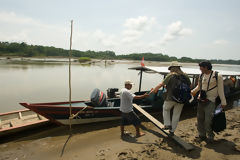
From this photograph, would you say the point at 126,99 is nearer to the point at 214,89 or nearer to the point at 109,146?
the point at 109,146

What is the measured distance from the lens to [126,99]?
168 inches

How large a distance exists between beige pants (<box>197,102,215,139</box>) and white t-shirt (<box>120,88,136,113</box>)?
70.5 inches

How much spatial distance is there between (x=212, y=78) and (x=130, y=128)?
3401mm

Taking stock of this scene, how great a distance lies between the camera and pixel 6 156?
3.97 m

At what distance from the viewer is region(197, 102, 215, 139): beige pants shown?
358 cm

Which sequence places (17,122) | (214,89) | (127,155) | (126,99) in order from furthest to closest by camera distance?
(17,122) < (126,99) < (127,155) < (214,89)

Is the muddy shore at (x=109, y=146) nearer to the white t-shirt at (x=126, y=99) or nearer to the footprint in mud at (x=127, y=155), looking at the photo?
the footprint in mud at (x=127, y=155)

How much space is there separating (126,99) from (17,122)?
156 inches

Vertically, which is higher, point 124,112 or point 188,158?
point 124,112

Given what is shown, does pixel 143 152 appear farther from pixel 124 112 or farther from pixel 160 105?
pixel 160 105

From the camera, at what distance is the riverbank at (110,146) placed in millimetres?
3531

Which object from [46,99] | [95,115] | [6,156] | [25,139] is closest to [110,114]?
[95,115]

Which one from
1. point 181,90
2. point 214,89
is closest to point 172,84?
point 181,90

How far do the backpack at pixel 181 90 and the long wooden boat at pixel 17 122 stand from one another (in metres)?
4.47
